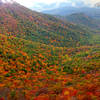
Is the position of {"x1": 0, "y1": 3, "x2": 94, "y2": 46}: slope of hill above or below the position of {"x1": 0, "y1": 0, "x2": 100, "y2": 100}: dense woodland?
above

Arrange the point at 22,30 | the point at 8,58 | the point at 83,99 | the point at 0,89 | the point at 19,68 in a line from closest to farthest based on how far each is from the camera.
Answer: the point at 83,99 < the point at 0,89 < the point at 19,68 < the point at 8,58 < the point at 22,30

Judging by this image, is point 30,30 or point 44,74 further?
point 30,30

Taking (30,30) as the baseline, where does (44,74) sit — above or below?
below

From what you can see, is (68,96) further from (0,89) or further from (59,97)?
(0,89)

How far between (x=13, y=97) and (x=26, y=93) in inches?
49.4

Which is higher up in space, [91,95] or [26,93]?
[91,95]

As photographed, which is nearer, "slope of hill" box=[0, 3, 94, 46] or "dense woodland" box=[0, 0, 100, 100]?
"dense woodland" box=[0, 0, 100, 100]

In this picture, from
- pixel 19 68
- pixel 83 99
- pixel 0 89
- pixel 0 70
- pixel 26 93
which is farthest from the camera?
pixel 19 68

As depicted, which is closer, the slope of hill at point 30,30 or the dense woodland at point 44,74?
the dense woodland at point 44,74

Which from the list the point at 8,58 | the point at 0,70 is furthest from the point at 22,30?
the point at 0,70

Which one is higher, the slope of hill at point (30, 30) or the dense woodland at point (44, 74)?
the slope of hill at point (30, 30)

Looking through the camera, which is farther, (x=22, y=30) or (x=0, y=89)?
(x=22, y=30)

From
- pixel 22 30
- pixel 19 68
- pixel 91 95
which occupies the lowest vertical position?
pixel 19 68

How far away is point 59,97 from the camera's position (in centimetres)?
825
